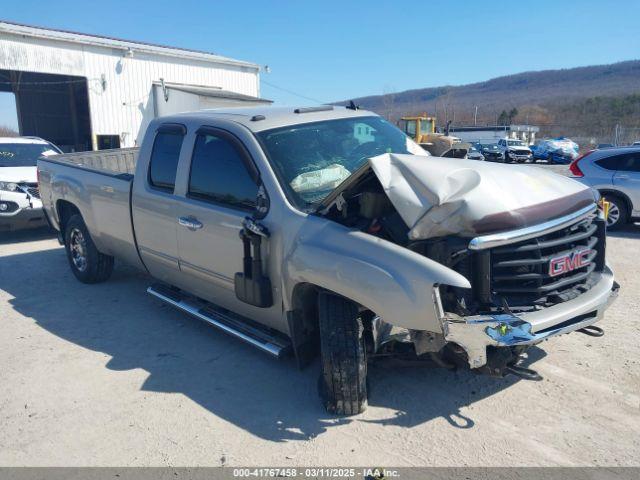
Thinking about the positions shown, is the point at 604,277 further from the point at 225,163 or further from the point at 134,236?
the point at 134,236

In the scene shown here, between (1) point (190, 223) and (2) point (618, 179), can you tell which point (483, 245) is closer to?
(1) point (190, 223)

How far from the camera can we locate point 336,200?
11.3 ft

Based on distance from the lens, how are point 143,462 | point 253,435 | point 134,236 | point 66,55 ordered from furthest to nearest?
point 66,55 < point 134,236 < point 253,435 < point 143,462

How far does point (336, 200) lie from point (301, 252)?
1.36ft

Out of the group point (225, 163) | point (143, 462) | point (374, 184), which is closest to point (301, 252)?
point (374, 184)

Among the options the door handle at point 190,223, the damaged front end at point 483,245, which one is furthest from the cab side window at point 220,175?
the damaged front end at point 483,245

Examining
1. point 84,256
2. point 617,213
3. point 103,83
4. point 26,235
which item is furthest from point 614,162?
point 103,83

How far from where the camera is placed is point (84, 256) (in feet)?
21.2

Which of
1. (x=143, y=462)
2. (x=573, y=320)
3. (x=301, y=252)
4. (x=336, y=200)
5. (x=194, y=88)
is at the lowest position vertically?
(x=143, y=462)

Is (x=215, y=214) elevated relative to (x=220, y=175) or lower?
lower

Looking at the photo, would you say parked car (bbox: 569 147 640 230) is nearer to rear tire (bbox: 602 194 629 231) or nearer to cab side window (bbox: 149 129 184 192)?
rear tire (bbox: 602 194 629 231)

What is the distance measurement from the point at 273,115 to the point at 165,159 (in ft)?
3.71

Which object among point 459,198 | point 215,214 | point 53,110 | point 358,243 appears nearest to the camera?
point 459,198

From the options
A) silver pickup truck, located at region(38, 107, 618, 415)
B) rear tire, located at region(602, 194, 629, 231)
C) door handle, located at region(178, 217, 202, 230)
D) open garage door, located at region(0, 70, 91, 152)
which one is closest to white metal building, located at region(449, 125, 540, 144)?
open garage door, located at region(0, 70, 91, 152)
